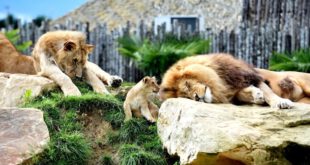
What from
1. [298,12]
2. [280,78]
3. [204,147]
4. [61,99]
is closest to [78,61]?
[61,99]

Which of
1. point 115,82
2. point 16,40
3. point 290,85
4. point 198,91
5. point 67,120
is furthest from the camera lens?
point 16,40

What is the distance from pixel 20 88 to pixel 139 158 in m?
2.07

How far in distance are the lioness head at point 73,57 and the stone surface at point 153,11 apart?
14712 mm

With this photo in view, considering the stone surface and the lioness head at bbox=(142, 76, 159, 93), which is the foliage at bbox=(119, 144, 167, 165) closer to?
the lioness head at bbox=(142, 76, 159, 93)

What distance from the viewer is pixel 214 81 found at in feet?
25.0

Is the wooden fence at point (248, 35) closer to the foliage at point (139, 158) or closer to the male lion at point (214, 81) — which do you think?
the male lion at point (214, 81)

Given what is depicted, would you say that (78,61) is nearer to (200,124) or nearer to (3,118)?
(3,118)

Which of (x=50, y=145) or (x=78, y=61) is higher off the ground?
(x=78, y=61)

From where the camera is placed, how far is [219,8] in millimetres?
25094

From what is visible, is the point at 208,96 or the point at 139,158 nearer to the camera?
the point at 139,158

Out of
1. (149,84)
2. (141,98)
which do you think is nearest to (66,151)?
(141,98)

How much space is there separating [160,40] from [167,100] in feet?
24.3

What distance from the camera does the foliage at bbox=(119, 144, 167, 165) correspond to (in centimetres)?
744

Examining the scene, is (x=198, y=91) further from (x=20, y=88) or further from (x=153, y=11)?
(x=153, y=11)
